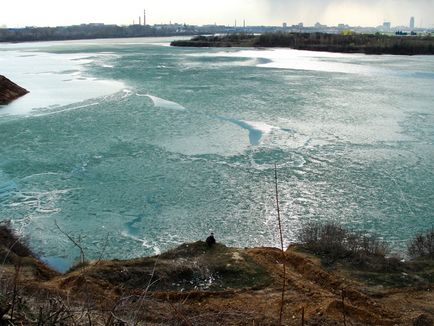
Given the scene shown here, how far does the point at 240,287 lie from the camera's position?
7246mm

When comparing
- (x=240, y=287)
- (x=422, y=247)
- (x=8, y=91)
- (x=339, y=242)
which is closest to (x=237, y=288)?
(x=240, y=287)

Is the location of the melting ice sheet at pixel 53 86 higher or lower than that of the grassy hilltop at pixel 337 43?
lower

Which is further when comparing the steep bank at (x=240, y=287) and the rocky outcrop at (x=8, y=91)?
the rocky outcrop at (x=8, y=91)

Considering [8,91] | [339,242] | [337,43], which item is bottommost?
[339,242]

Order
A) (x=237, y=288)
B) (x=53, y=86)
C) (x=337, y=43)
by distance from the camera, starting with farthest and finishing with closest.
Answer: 1. (x=337, y=43)
2. (x=53, y=86)
3. (x=237, y=288)

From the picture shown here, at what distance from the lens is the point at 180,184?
472 inches

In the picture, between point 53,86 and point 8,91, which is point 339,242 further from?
point 53,86

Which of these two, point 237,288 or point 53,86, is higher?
point 53,86

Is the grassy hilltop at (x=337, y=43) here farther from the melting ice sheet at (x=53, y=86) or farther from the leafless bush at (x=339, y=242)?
the leafless bush at (x=339, y=242)

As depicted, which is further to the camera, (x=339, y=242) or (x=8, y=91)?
(x=8, y=91)

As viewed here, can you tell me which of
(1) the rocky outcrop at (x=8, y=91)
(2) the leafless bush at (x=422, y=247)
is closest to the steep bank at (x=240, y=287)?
(2) the leafless bush at (x=422, y=247)

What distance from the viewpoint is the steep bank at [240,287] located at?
6.09 meters

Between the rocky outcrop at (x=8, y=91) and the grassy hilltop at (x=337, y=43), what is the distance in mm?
48787

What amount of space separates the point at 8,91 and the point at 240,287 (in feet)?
75.3
